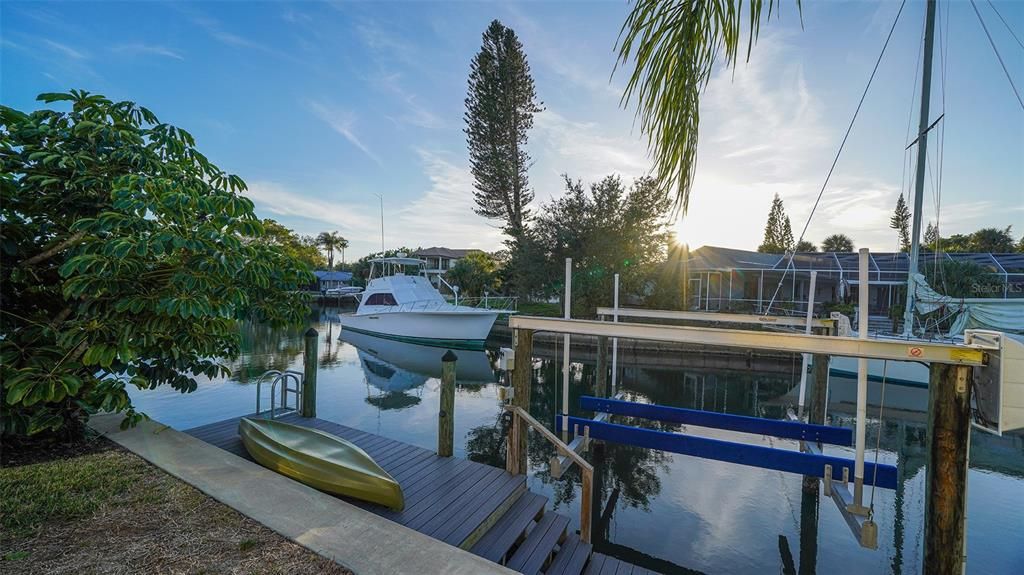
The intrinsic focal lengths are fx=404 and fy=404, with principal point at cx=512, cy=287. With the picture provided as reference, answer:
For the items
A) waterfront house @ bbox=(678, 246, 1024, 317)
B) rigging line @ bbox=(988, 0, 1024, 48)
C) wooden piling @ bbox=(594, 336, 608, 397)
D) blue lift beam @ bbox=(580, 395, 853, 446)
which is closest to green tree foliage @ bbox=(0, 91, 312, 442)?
blue lift beam @ bbox=(580, 395, 853, 446)

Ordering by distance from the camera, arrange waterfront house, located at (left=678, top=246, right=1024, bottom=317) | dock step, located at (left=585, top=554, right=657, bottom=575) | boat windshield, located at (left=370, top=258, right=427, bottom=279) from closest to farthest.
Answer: dock step, located at (left=585, top=554, right=657, bottom=575) → waterfront house, located at (left=678, top=246, right=1024, bottom=317) → boat windshield, located at (left=370, top=258, right=427, bottom=279)

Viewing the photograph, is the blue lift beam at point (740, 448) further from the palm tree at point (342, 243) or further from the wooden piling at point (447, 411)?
the palm tree at point (342, 243)

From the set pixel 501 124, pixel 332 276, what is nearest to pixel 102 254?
pixel 501 124

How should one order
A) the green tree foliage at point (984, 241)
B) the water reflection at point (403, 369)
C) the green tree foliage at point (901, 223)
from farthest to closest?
the green tree foliage at point (901, 223) < the green tree foliage at point (984, 241) < the water reflection at point (403, 369)

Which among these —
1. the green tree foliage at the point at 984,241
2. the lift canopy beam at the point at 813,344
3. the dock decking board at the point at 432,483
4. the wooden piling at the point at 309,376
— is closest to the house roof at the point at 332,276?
the wooden piling at the point at 309,376

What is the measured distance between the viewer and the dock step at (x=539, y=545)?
3.31 meters

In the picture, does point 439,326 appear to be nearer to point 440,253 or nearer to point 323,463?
point 323,463

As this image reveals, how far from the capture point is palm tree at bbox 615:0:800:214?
Answer: 3.45ft

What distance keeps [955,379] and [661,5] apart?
137 inches

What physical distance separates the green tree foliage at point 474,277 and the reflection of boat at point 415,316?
11193mm

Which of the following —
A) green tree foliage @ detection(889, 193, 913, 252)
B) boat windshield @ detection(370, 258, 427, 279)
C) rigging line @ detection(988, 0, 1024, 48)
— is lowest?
boat windshield @ detection(370, 258, 427, 279)

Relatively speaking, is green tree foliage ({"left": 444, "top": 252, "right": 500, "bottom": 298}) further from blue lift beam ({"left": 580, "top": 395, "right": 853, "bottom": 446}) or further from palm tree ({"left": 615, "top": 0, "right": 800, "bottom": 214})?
palm tree ({"left": 615, "top": 0, "right": 800, "bottom": 214})

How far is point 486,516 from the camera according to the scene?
11.5ft

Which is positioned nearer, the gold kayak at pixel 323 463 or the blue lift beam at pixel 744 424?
the gold kayak at pixel 323 463
